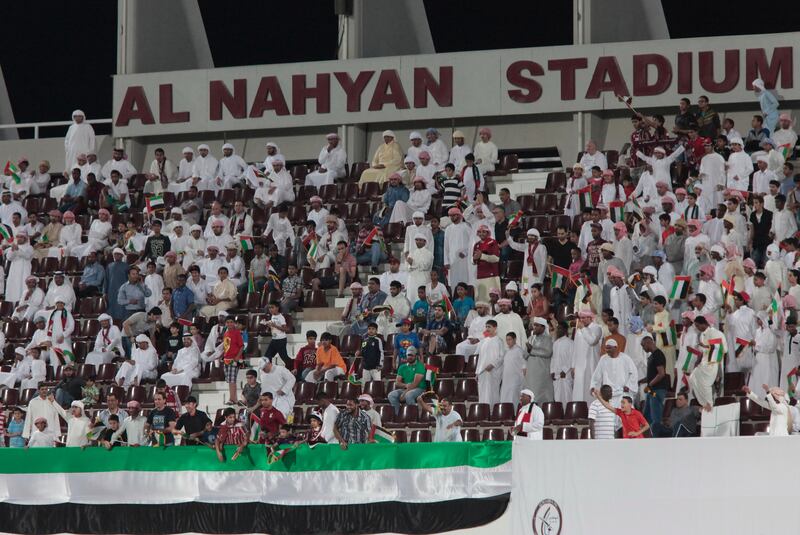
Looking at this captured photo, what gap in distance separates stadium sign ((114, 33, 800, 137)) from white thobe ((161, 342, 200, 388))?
26.0 ft

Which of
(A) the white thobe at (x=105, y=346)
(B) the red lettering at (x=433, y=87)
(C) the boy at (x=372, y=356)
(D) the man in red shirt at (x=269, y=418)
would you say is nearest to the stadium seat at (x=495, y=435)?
(D) the man in red shirt at (x=269, y=418)

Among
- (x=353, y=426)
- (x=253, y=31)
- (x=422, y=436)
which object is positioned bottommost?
(x=422, y=436)

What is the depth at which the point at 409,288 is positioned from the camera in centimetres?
2217

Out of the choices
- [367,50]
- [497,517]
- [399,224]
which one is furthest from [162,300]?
[497,517]

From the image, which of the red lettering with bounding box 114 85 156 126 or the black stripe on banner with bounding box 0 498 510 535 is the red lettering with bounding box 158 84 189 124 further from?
the black stripe on banner with bounding box 0 498 510 535

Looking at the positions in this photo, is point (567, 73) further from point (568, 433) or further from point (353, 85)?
point (568, 433)

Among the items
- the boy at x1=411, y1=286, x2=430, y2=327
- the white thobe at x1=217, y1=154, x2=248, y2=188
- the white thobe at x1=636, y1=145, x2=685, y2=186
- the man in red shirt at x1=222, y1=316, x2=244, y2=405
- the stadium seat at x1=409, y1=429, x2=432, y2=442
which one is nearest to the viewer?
the stadium seat at x1=409, y1=429, x2=432, y2=442

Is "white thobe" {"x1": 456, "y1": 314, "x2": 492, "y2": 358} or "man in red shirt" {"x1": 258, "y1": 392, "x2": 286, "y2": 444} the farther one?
"white thobe" {"x1": 456, "y1": 314, "x2": 492, "y2": 358}

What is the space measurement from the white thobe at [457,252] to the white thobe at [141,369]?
4.47m

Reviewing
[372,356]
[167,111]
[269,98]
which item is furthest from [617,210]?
[167,111]

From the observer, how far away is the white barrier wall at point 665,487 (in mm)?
12844

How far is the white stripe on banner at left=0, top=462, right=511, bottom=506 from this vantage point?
1494 cm

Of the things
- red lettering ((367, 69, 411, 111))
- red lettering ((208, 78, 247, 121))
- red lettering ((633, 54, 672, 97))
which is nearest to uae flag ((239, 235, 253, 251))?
red lettering ((367, 69, 411, 111))

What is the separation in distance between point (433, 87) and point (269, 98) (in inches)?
127
